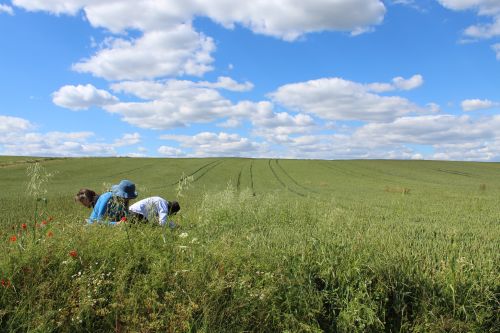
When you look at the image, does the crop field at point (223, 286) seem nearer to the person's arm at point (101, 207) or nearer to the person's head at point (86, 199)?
the person's arm at point (101, 207)

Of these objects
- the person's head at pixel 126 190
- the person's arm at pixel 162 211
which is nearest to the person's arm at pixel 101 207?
the person's head at pixel 126 190

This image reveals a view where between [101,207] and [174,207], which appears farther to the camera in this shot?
[174,207]

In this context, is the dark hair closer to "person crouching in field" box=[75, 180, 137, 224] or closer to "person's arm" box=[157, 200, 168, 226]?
Answer: "person's arm" box=[157, 200, 168, 226]

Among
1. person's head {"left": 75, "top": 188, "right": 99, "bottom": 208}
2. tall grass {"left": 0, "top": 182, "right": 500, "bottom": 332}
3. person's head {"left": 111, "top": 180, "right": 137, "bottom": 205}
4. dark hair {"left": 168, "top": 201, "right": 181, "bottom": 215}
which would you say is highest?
person's head {"left": 111, "top": 180, "right": 137, "bottom": 205}

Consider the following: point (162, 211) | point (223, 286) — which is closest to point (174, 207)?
point (162, 211)

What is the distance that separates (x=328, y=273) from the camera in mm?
4297

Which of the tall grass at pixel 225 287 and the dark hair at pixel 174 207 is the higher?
the dark hair at pixel 174 207

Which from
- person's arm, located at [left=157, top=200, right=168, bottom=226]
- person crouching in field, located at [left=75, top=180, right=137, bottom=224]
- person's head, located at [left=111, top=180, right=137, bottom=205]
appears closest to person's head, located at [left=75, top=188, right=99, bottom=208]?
person crouching in field, located at [left=75, top=180, right=137, bottom=224]

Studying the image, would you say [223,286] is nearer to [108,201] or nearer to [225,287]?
[225,287]

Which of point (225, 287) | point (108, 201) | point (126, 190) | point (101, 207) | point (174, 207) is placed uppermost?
point (126, 190)

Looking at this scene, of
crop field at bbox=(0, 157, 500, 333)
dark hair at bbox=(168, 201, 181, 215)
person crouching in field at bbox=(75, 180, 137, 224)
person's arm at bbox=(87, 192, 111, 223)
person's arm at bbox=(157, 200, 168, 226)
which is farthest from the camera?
dark hair at bbox=(168, 201, 181, 215)

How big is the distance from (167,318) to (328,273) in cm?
175

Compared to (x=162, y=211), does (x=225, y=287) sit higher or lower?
lower

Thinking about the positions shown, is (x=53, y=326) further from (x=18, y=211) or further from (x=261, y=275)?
(x=18, y=211)
